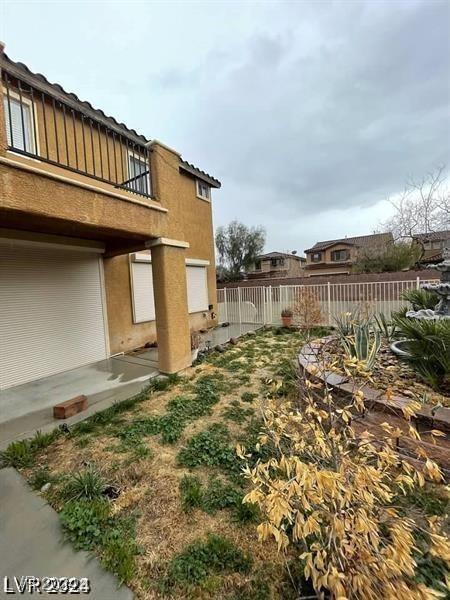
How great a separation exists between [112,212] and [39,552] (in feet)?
14.4

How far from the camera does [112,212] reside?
182 inches

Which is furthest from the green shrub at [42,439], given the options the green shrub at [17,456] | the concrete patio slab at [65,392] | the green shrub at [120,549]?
the green shrub at [120,549]

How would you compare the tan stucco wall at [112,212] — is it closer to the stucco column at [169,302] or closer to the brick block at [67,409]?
the stucco column at [169,302]

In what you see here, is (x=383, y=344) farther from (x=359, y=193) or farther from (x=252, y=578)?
(x=359, y=193)

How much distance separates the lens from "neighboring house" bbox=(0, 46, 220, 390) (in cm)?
400

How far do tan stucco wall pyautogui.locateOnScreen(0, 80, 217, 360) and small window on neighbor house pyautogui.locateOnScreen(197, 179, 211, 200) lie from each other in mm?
329

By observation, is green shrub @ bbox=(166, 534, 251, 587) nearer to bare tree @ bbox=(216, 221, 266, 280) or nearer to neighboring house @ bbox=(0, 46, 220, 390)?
neighboring house @ bbox=(0, 46, 220, 390)

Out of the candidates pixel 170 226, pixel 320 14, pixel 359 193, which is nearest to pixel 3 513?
pixel 170 226

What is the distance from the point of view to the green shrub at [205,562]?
180 cm

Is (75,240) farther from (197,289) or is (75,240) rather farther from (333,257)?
(333,257)

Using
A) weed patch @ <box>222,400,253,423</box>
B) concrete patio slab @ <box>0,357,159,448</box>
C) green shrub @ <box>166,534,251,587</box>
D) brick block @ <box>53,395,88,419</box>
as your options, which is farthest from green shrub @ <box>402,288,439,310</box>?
brick block @ <box>53,395,88,419</box>

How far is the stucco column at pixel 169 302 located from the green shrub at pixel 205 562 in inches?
151

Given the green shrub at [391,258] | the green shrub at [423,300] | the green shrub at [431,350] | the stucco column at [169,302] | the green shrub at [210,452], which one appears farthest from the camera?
the green shrub at [391,258]

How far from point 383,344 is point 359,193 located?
59.9ft
